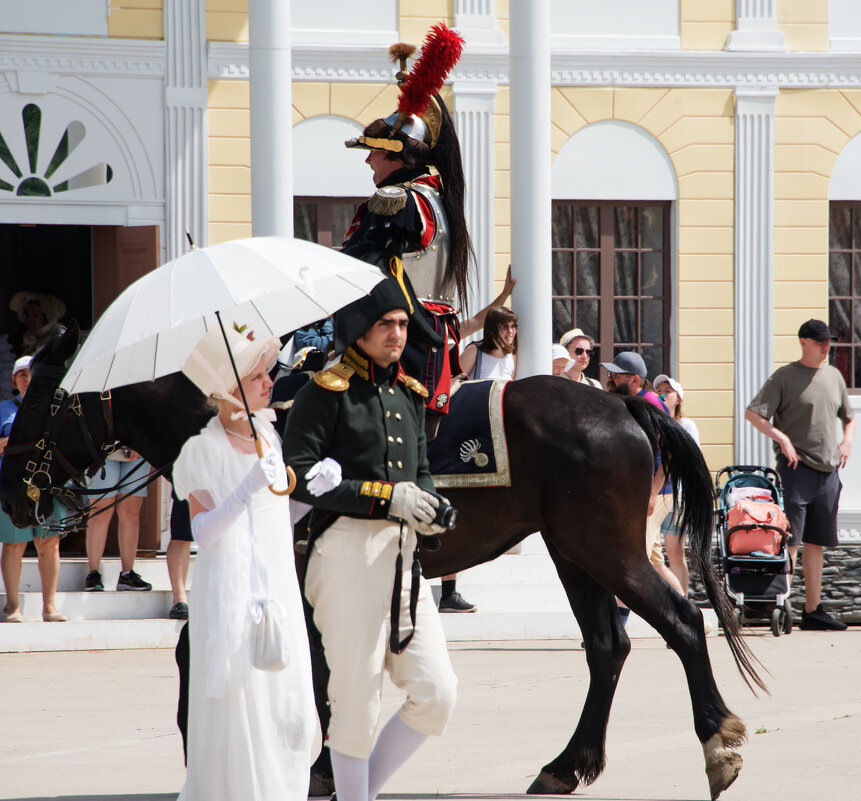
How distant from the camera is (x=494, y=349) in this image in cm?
936

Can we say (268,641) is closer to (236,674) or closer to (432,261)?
(236,674)

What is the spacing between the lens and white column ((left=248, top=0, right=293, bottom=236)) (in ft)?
37.3

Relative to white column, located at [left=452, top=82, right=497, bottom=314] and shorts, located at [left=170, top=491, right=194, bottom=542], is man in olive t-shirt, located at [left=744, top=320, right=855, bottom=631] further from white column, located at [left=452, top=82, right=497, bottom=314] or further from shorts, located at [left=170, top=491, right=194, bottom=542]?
shorts, located at [left=170, top=491, right=194, bottom=542]

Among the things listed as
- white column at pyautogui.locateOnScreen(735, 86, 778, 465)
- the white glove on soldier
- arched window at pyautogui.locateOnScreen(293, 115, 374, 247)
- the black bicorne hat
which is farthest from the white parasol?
white column at pyautogui.locateOnScreen(735, 86, 778, 465)

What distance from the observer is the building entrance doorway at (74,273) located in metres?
12.3

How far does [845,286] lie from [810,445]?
307cm

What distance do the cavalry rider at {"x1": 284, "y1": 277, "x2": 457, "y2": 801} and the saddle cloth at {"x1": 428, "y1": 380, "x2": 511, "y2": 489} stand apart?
1458mm

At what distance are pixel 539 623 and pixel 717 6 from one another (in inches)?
238

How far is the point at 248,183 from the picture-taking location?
13.1 metres

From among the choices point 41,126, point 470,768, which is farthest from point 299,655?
point 41,126

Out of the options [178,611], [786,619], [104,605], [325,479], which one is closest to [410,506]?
[325,479]

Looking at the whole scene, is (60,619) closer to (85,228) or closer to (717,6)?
(85,228)

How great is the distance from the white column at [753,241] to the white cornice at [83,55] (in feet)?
16.7

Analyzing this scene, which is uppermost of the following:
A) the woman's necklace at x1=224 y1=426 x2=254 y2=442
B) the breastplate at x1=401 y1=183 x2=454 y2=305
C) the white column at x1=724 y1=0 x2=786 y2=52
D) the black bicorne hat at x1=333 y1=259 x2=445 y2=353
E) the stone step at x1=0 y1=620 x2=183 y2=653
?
the white column at x1=724 y1=0 x2=786 y2=52
